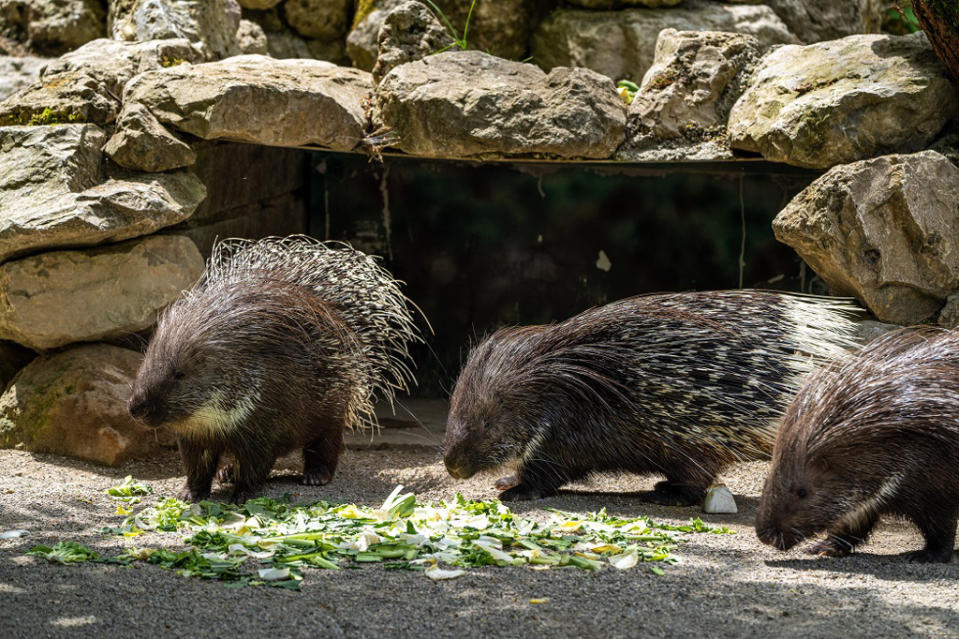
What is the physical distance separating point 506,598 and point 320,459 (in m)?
2.14

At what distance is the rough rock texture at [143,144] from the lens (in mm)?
5500

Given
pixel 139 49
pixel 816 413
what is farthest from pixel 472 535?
pixel 139 49

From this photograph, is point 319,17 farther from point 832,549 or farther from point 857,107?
point 832,549

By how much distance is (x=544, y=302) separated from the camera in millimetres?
7867

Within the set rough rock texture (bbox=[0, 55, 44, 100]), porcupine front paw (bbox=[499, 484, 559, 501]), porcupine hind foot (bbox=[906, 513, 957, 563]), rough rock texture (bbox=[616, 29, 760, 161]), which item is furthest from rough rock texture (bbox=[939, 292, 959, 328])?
rough rock texture (bbox=[0, 55, 44, 100])

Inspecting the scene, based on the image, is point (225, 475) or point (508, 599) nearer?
point (508, 599)

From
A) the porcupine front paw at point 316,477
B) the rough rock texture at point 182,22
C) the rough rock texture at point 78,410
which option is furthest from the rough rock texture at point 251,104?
the porcupine front paw at point 316,477

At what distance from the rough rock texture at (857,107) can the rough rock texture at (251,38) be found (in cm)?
397

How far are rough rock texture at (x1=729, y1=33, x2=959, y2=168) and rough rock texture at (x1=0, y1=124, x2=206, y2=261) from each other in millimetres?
3085

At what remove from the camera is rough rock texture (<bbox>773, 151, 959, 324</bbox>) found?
5.05 meters

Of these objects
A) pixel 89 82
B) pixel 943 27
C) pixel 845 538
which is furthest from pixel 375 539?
pixel 943 27

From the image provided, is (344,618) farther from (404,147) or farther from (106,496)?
(404,147)

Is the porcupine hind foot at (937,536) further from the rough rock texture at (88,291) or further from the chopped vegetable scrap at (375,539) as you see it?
the rough rock texture at (88,291)

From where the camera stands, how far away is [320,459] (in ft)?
17.1
